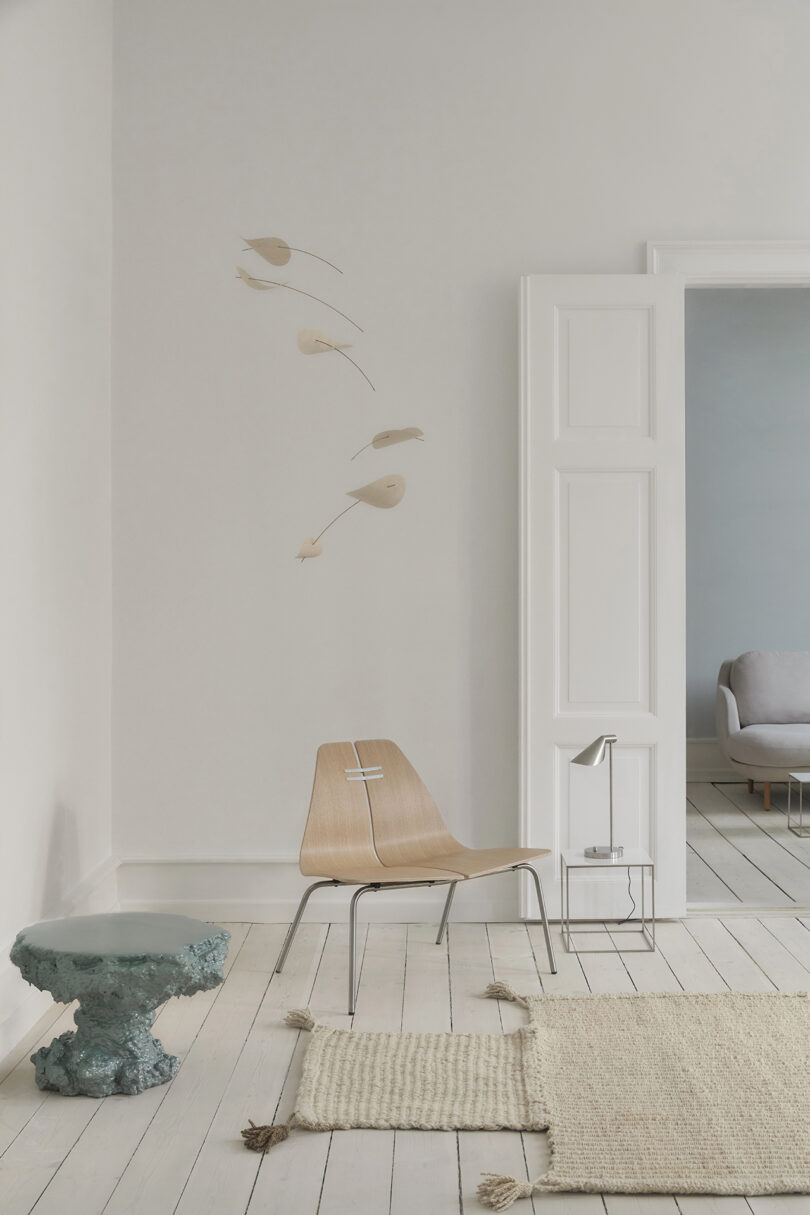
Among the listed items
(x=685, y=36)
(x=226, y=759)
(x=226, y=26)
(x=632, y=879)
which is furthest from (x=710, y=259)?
(x=226, y=759)

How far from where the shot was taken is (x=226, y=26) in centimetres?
405

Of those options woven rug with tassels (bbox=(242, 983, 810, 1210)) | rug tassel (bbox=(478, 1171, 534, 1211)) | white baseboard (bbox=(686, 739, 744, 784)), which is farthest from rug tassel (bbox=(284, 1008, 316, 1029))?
white baseboard (bbox=(686, 739, 744, 784))

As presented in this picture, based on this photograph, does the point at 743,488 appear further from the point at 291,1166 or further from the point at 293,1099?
the point at 291,1166

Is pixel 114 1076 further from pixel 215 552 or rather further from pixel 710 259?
pixel 710 259

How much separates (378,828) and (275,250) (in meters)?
2.05

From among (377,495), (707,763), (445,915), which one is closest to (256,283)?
(377,495)

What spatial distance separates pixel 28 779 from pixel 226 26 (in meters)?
2.77

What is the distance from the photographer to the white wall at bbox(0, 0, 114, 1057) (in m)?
3.04

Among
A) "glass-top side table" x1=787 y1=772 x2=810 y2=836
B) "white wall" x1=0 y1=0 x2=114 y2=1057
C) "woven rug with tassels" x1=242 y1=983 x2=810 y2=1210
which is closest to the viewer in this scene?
"woven rug with tassels" x1=242 y1=983 x2=810 y2=1210

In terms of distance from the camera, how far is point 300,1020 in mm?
3064

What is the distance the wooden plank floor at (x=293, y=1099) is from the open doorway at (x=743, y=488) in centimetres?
325

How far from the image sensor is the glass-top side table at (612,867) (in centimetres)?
370

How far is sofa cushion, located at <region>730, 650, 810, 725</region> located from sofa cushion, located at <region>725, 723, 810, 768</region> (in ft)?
0.73

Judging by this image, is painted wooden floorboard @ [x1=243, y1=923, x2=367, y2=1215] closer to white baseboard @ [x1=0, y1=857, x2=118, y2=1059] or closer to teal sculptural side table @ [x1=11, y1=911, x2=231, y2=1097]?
teal sculptural side table @ [x1=11, y1=911, x2=231, y2=1097]
